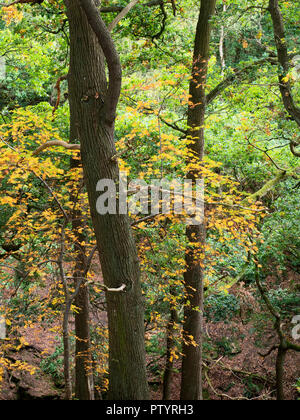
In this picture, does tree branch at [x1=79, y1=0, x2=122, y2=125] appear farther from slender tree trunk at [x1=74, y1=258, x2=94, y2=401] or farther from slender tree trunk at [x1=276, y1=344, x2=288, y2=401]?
slender tree trunk at [x1=276, y1=344, x2=288, y2=401]

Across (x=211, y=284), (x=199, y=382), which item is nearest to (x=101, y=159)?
(x=199, y=382)

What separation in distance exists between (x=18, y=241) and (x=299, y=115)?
546cm

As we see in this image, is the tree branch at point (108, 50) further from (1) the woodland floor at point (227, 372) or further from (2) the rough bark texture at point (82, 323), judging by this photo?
(1) the woodland floor at point (227, 372)

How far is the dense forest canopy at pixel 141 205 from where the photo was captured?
4117mm

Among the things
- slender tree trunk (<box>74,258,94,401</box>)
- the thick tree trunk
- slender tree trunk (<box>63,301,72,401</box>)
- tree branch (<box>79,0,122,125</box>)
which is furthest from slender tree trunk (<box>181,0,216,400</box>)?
tree branch (<box>79,0,122,125</box>)

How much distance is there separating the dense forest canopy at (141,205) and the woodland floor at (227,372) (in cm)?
4

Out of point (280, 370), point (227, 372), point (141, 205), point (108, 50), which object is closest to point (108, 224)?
point (108, 50)

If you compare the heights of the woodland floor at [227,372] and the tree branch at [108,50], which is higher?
the tree branch at [108,50]

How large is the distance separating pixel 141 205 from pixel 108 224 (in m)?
2.06

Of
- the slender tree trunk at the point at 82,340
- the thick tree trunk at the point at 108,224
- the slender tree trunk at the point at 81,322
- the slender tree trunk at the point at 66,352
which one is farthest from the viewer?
the slender tree trunk at the point at 82,340

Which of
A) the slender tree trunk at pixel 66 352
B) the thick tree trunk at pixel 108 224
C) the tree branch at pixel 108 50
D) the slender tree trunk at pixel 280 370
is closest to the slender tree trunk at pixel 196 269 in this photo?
the slender tree trunk at pixel 280 370

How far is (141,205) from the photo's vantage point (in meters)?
6.14

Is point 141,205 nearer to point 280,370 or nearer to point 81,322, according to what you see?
point 81,322

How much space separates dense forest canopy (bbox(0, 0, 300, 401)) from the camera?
412cm
